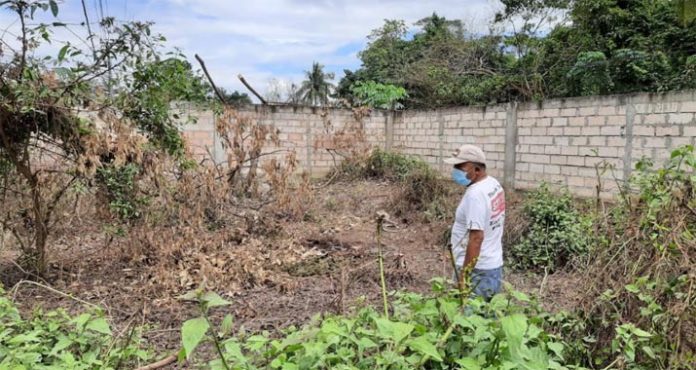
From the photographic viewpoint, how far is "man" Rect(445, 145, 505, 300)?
279cm

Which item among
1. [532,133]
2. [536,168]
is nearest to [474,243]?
[536,168]

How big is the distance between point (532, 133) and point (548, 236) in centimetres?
279

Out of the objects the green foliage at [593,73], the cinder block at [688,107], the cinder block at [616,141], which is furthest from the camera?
the green foliage at [593,73]

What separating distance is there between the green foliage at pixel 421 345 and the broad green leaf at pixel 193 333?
1 cm

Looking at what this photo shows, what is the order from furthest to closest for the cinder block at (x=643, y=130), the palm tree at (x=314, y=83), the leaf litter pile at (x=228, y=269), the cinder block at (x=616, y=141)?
the palm tree at (x=314, y=83) → the cinder block at (x=616, y=141) → the cinder block at (x=643, y=130) → the leaf litter pile at (x=228, y=269)

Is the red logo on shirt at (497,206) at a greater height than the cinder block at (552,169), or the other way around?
the red logo on shirt at (497,206)

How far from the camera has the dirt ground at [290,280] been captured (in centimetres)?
357

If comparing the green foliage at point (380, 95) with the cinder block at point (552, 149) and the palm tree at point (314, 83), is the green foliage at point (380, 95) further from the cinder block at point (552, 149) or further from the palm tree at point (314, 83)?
the palm tree at point (314, 83)

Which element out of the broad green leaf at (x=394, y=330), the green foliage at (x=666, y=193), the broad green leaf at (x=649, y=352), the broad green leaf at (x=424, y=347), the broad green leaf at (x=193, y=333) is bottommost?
the broad green leaf at (x=649, y=352)

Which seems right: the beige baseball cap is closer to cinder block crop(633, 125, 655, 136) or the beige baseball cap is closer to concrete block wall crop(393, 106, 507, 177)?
cinder block crop(633, 125, 655, 136)

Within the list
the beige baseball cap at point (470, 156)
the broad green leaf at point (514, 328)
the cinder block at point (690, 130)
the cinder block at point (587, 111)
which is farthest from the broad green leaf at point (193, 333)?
the cinder block at point (587, 111)

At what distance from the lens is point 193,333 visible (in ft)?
3.76

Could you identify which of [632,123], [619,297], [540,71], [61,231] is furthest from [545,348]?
[540,71]

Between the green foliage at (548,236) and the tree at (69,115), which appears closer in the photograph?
the tree at (69,115)
